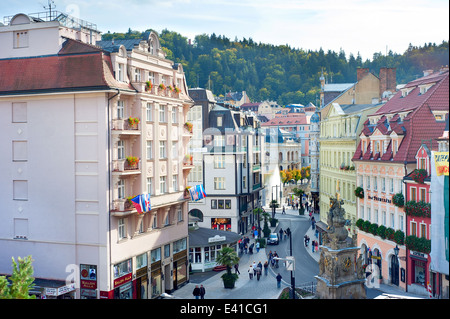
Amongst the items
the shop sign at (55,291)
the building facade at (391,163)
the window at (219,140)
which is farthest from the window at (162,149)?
the window at (219,140)

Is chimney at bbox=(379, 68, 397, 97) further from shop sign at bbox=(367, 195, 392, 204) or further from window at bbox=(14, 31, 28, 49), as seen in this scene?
window at bbox=(14, 31, 28, 49)

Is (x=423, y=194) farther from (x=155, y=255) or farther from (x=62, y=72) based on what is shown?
(x=62, y=72)

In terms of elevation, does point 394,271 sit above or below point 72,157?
below

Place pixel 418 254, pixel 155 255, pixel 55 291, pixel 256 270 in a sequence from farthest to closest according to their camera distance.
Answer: pixel 256 270 < pixel 155 255 < pixel 418 254 < pixel 55 291

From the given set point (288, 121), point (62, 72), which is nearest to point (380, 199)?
point (62, 72)

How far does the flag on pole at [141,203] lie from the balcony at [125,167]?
112 cm

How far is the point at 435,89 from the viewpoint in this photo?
23.4m

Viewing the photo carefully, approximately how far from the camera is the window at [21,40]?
2442 centimetres

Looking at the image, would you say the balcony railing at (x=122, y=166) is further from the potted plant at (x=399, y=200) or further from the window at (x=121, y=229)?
the potted plant at (x=399, y=200)

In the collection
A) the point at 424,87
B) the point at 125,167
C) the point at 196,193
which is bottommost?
the point at 196,193

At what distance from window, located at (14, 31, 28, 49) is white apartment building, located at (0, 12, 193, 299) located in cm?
4

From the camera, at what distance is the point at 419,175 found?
81.7ft

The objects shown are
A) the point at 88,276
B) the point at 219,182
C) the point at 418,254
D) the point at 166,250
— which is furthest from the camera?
the point at 219,182

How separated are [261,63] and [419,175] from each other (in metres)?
9.04
